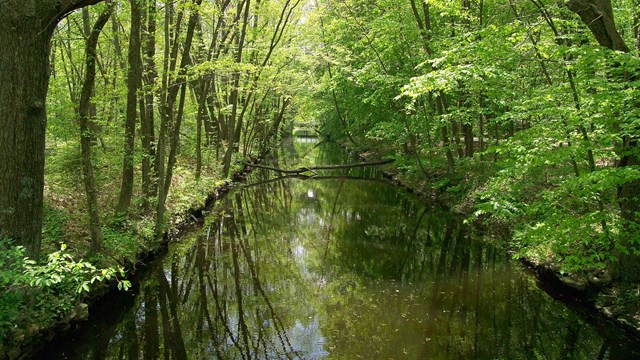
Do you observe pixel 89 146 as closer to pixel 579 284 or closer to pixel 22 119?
pixel 22 119

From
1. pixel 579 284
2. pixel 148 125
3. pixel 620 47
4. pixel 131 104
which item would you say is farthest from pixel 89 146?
pixel 579 284

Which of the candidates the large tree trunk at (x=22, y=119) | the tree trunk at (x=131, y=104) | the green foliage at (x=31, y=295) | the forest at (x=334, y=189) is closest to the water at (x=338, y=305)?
the forest at (x=334, y=189)

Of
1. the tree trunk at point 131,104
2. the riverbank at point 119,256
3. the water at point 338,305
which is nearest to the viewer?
the riverbank at point 119,256

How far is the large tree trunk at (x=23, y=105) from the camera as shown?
5.25 metres

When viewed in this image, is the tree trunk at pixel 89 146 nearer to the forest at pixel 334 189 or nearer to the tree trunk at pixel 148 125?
the forest at pixel 334 189

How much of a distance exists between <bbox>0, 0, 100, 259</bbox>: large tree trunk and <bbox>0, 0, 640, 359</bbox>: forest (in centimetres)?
2

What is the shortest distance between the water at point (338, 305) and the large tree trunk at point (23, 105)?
7.85 feet

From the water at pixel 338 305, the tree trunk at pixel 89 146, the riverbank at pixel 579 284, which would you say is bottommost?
the water at pixel 338 305

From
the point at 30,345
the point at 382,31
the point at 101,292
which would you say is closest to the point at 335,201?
the point at 382,31

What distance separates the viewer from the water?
22.2 ft

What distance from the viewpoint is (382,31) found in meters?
16.9

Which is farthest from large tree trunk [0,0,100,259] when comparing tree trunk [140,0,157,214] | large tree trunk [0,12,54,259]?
tree trunk [140,0,157,214]

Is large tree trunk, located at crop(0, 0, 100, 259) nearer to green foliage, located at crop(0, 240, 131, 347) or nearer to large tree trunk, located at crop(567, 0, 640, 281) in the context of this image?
green foliage, located at crop(0, 240, 131, 347)

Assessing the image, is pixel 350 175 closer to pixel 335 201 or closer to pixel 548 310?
pixel 335 201
